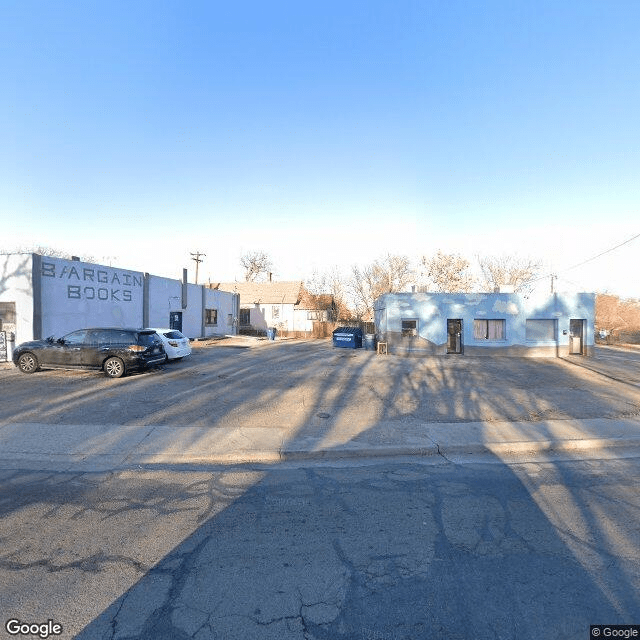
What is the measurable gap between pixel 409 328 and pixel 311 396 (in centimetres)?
1298

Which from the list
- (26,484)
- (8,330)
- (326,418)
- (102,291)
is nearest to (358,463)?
(326,418)

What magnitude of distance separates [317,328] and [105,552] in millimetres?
35623

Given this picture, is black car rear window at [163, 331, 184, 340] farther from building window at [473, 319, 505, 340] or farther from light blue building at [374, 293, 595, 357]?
building window at [473, 319, 505, 340]

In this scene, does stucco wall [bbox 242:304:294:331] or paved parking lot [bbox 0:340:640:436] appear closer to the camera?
paved parking lot [bbox 0:340:640:436]

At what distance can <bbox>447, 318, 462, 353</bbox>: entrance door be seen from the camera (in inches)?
842

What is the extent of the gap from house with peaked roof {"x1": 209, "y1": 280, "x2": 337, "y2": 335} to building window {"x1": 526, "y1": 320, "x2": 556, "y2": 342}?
25.4 meters

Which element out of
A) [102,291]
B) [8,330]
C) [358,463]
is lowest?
[358,463]

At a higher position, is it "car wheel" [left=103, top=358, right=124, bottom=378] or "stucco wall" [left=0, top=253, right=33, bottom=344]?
"stucco wall" [left=0, top=253, right=33, bottom=344]

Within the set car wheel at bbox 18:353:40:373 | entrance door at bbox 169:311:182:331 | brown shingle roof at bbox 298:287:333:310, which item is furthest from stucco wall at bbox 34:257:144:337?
brown shingle roof at bbox 298:287:333:310

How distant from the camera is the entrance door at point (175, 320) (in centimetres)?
2622

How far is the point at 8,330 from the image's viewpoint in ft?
51.5

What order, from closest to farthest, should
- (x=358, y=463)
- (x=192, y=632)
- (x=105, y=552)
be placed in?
(x=192, y=632)
(x=105, y=552)
(x=358, y=463)

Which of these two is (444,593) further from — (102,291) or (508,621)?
(102,291)

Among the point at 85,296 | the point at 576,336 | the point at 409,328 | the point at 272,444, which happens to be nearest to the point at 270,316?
the point at 409,328
